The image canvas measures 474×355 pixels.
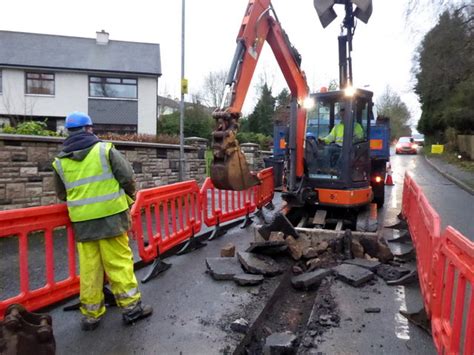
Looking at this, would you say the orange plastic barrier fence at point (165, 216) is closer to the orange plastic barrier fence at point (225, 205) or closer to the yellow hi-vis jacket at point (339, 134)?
the orange plastic barrier fence at point (225, 205)

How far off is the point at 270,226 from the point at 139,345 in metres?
2.92

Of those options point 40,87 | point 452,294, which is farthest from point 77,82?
point 452,294

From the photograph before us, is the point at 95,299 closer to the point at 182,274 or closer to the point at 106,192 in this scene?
the point at 106,192

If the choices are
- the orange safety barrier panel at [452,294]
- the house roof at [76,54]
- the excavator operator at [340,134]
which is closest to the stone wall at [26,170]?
the excavator operator at [340,134]

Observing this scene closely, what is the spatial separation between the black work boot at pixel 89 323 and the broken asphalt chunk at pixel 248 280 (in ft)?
5.66

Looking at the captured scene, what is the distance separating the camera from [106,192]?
12.8ft

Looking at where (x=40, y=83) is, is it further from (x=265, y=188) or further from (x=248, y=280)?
(x=248, y=280)

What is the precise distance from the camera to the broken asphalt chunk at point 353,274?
4.92m

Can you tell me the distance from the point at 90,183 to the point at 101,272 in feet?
2.99

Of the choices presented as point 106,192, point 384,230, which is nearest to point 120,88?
point 384,230

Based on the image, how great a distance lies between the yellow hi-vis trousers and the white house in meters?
25.1

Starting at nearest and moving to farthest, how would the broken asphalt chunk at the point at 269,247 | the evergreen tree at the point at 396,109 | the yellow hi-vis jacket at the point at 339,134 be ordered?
1. the broken asphalt chunk at the point at 269,247
2. the yellow hi-vis jacket at the point at 339,134
3. the evergreen tree at the point at 396,109

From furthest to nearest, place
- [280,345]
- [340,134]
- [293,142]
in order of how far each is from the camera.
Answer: [340,134], [293,142], [280,345]

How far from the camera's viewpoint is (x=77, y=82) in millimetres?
27391
